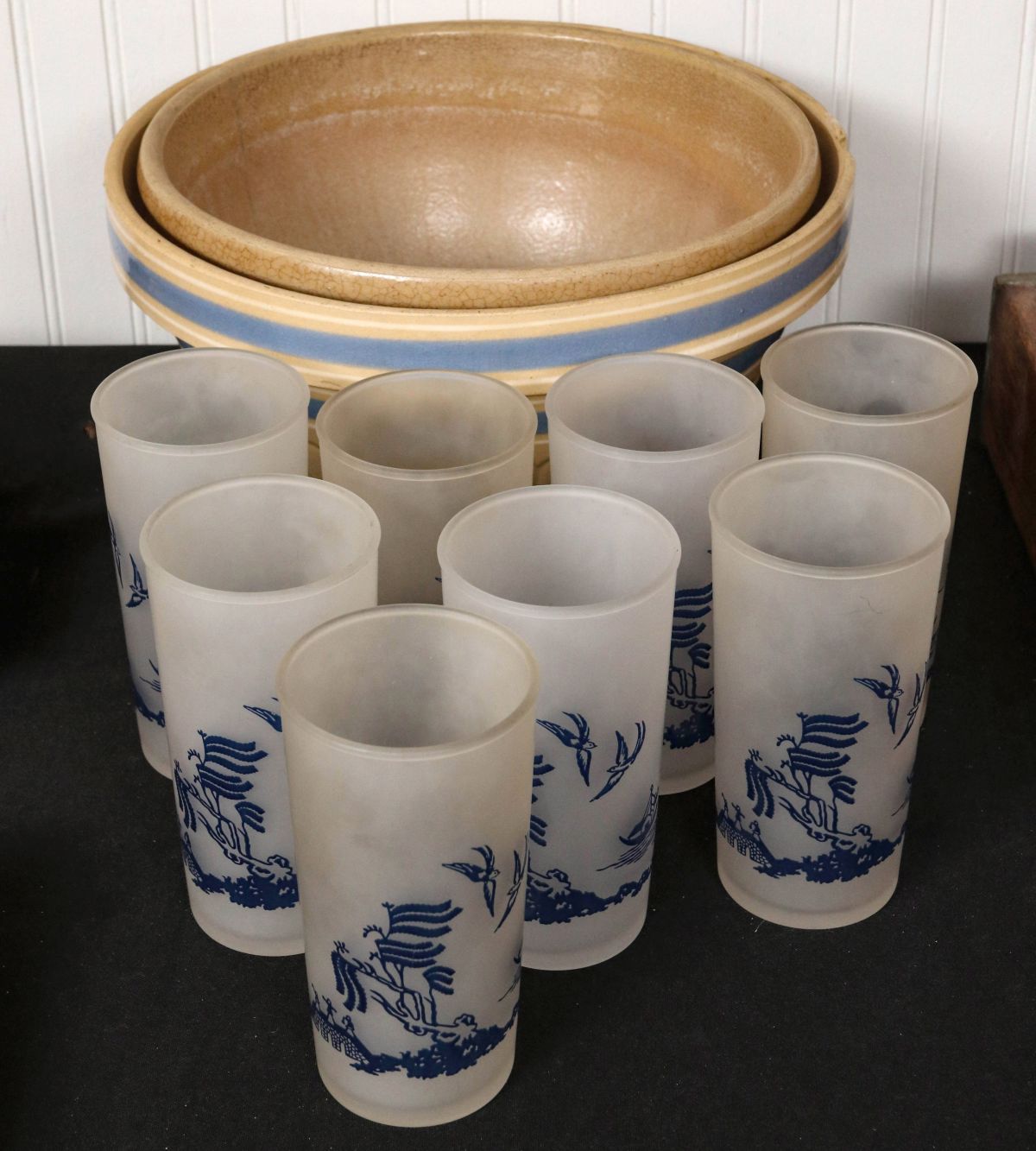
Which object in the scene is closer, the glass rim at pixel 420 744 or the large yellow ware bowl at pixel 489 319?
the glass rim at pixel 420 744

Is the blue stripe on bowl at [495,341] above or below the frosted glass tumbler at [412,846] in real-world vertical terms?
above

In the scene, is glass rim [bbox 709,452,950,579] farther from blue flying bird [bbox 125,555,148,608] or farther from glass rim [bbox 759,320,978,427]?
blue flying bird [bbox 125,555,148,608]

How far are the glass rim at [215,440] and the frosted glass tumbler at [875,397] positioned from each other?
18 centimetres

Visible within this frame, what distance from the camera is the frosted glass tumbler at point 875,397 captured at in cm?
55

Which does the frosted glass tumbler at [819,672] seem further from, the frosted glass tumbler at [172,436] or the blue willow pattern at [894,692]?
the frosted glass tumbler at [172,436]

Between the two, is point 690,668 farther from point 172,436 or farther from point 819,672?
point 172,436

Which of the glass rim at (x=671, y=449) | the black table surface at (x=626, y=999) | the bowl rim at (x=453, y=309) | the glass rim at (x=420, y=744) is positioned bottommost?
the black table surface at (x=626, y=999)

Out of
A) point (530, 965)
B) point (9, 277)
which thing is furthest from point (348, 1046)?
point (9, 277)

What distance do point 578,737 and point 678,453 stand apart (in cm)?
11

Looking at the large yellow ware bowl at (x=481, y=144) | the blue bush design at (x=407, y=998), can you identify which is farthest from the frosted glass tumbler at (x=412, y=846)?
the large yellow ware bowl at (x=481, y=144)

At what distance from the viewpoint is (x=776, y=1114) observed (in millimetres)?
467

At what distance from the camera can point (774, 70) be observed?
87 cm

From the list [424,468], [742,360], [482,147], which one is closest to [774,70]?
[482,147]

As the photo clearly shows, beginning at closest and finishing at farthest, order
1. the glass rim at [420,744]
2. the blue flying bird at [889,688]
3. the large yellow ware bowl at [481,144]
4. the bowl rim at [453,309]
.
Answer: the glass rim at [420,744] < the blue flying bird at [889,688] < the bowl rim at [453,309] < the large yellow ware bowl at [481,144]
